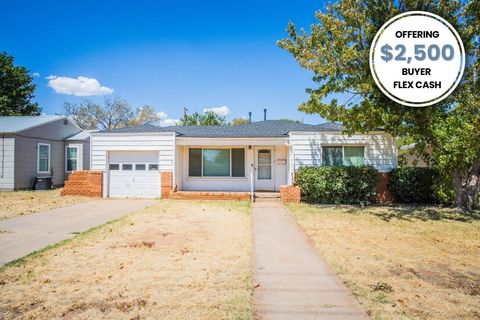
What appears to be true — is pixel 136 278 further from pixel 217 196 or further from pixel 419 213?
pixel 419 213

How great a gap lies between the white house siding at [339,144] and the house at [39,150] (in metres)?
14.8

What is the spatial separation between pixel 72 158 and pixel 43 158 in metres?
2.08

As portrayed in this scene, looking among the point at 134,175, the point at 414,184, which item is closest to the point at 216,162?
the point at 134,175

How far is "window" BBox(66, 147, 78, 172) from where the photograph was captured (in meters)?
20.2

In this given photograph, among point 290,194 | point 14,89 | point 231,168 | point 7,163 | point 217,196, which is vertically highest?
point 14,89

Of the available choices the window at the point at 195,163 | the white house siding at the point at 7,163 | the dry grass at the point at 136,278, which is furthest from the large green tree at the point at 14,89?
the dry grass at the point at 136,278

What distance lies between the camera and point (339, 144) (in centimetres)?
1338

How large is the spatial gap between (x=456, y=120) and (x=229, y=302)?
9.63 metres

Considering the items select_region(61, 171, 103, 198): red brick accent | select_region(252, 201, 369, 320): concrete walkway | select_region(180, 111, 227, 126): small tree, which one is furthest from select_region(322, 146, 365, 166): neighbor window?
select_region(180, 111, 227, 126): small tree

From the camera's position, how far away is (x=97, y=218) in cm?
891

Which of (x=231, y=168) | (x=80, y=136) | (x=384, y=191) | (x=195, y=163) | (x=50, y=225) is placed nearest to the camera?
(x=50, y=225)

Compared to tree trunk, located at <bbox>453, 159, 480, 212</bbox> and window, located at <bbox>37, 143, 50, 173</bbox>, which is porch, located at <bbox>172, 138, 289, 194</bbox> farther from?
window, located at <bbox>37, 143, 50, 173</bbox>

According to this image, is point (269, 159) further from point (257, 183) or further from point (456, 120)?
point (456, 120)

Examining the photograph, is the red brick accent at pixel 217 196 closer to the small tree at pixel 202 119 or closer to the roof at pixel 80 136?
the roof at pixel 80 136
